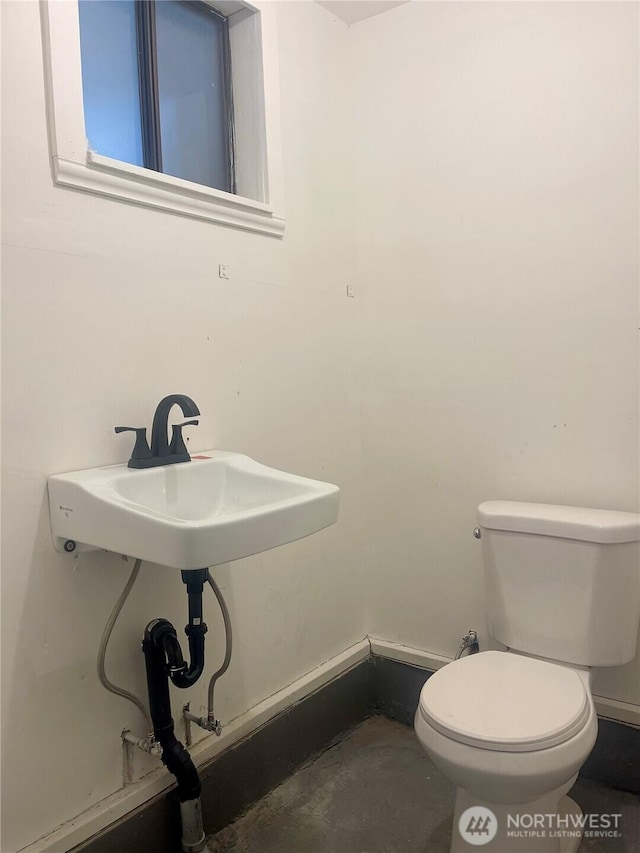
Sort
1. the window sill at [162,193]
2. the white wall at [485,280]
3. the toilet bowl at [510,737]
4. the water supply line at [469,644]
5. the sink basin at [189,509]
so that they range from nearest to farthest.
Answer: the sink basin at [189,509] → the toilet bowl at [510,737] → the window sill at [162,193] → the white wall at [485,280] → the water supply line at [469,644]

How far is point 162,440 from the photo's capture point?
138cm

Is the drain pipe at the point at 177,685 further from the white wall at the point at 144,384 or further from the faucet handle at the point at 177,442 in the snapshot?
the faucet handle at the point at 177,442

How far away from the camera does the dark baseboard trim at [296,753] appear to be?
1.40m

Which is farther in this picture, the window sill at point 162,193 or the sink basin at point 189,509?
the window sill at point 162,193

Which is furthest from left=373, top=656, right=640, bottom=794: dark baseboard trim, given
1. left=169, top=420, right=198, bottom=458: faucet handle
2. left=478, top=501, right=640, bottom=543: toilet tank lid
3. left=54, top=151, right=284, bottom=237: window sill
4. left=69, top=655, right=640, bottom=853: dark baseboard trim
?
left=54, top=151, right=284, bottom=237: window sill

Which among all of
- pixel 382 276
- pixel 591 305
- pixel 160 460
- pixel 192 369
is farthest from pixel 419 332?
pixel 160 460

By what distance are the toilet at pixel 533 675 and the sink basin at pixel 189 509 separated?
0.51 m

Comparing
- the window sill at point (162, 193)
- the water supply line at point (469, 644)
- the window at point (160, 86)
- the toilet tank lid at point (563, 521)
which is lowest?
the water supply line at point (469, 644)

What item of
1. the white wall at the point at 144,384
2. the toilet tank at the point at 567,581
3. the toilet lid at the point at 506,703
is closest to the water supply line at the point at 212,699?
the white wall at the point at 144,384

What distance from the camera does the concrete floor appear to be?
1.52 m

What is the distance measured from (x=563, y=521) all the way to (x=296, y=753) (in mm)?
1013

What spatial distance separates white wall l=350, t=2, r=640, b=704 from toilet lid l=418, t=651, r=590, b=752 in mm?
412

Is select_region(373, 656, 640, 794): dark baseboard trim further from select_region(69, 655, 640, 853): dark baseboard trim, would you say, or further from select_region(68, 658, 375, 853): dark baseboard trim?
select_region(68, 658, 375, 853): dark baseboard trim

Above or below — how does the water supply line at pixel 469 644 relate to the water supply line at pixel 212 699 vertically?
below
